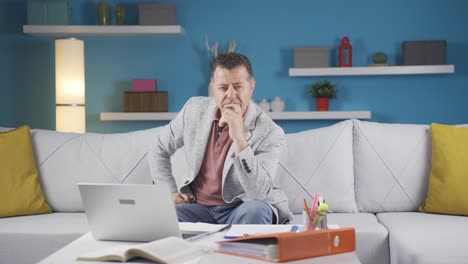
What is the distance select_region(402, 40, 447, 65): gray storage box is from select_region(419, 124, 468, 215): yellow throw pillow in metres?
1.95

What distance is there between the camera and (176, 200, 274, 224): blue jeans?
2498mm

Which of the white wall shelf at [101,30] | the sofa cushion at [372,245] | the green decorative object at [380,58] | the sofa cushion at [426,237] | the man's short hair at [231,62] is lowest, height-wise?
the sofa cushion at [372,245]

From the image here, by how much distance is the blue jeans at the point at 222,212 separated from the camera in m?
2.50

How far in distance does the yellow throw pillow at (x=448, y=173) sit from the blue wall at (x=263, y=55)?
2051 mm

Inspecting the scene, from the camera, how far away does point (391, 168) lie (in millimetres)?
3168

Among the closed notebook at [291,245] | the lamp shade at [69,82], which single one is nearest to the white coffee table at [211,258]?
the closed notebook at [291,245]

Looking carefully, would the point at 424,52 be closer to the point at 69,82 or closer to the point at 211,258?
the point at 69,82

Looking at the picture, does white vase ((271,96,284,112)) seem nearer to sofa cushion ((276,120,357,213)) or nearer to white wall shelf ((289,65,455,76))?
white wall shelf ((289,65,455,76))


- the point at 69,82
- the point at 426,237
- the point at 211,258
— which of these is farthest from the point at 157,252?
the point at 69,82

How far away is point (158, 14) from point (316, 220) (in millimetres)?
3499

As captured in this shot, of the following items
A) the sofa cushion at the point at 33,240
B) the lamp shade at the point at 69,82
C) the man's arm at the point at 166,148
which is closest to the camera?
the sofa cushion at the point at 33,240

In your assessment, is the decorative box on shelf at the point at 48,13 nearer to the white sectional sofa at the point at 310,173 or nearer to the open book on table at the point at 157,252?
the white sectional sofa at the point at 310,173

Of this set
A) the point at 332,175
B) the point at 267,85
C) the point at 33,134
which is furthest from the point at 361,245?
the point at 267,85

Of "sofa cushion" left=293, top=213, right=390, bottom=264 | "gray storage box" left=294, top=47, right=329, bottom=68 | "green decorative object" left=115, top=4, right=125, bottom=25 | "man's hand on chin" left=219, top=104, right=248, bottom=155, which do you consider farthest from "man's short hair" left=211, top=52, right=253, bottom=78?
"green decorative object" left=115, top=4, right=125, bottom=25
